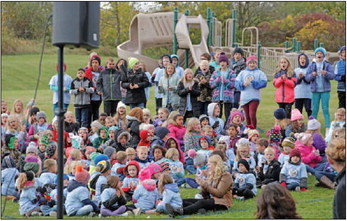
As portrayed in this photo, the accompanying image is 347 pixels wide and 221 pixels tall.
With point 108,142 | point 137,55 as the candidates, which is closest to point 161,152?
point 108,142

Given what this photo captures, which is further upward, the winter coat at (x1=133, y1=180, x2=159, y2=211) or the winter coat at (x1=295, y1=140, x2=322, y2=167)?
the winter coat at (x1=295, y1=140, x2=322, y2=167)

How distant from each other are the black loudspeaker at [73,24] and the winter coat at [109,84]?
333 inches

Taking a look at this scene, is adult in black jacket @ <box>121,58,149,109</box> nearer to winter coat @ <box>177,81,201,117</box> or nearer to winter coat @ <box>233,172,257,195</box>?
winter coat @ <box>177,81,201,117</box>

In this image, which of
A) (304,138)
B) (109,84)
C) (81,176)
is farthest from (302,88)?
(81,176)

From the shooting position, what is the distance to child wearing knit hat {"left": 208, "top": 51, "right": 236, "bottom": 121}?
15.3 meters

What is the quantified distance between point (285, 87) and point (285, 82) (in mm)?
118

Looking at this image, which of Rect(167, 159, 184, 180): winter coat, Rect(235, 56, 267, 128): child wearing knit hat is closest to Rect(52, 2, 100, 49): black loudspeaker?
Rect(167, 159, 184, 180): winter coat

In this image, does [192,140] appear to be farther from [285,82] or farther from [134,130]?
[285,82]

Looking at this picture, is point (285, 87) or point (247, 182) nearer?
point (247, 182)

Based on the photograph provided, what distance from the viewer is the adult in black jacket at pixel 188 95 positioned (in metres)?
15.0

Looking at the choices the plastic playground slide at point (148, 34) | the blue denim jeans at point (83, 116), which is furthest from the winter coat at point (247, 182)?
the plastic playground slide at point (148, 34)

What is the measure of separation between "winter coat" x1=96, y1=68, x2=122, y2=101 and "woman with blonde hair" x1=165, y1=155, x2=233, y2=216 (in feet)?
20.2

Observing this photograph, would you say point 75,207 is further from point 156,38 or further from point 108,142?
point 156,38

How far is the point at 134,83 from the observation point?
50.6ft
